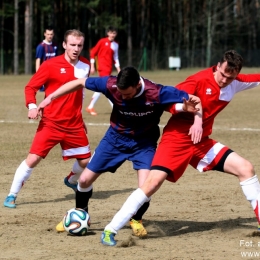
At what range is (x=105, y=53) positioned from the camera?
18828 millimetres

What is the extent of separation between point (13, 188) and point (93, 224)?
1.36 meters

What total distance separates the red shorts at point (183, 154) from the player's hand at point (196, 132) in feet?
0.76

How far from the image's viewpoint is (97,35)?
201 ft

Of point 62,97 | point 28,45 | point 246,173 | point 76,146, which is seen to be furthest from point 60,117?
point 28,45

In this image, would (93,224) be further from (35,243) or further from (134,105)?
(134,105)

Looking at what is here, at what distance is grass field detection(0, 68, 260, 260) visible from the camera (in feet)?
20.0

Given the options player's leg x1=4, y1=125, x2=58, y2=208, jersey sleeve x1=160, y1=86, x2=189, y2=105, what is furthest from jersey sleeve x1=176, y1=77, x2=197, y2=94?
player's leg x1=4, y1=125, x2=58, y2=208

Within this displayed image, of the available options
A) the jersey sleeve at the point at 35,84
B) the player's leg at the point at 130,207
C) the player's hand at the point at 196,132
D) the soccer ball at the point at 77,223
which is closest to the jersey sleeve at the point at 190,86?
the player's hand at the point at 196,132

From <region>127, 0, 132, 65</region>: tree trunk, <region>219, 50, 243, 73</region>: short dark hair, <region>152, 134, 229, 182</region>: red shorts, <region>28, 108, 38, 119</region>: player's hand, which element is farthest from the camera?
<region>127, 0, 132, 65</region>: tree trunk

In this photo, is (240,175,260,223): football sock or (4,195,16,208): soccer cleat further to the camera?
(4,195,16,208): soccer cleat

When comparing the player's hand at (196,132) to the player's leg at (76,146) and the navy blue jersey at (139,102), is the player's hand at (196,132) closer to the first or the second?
the navy blue jersey at (139,102)

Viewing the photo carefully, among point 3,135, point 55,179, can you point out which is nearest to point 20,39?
point 3,135

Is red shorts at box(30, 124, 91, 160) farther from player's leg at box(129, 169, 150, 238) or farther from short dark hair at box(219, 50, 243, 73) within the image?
short dark hair at box(219, 50, 243, 73)

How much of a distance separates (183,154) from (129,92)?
82cm
